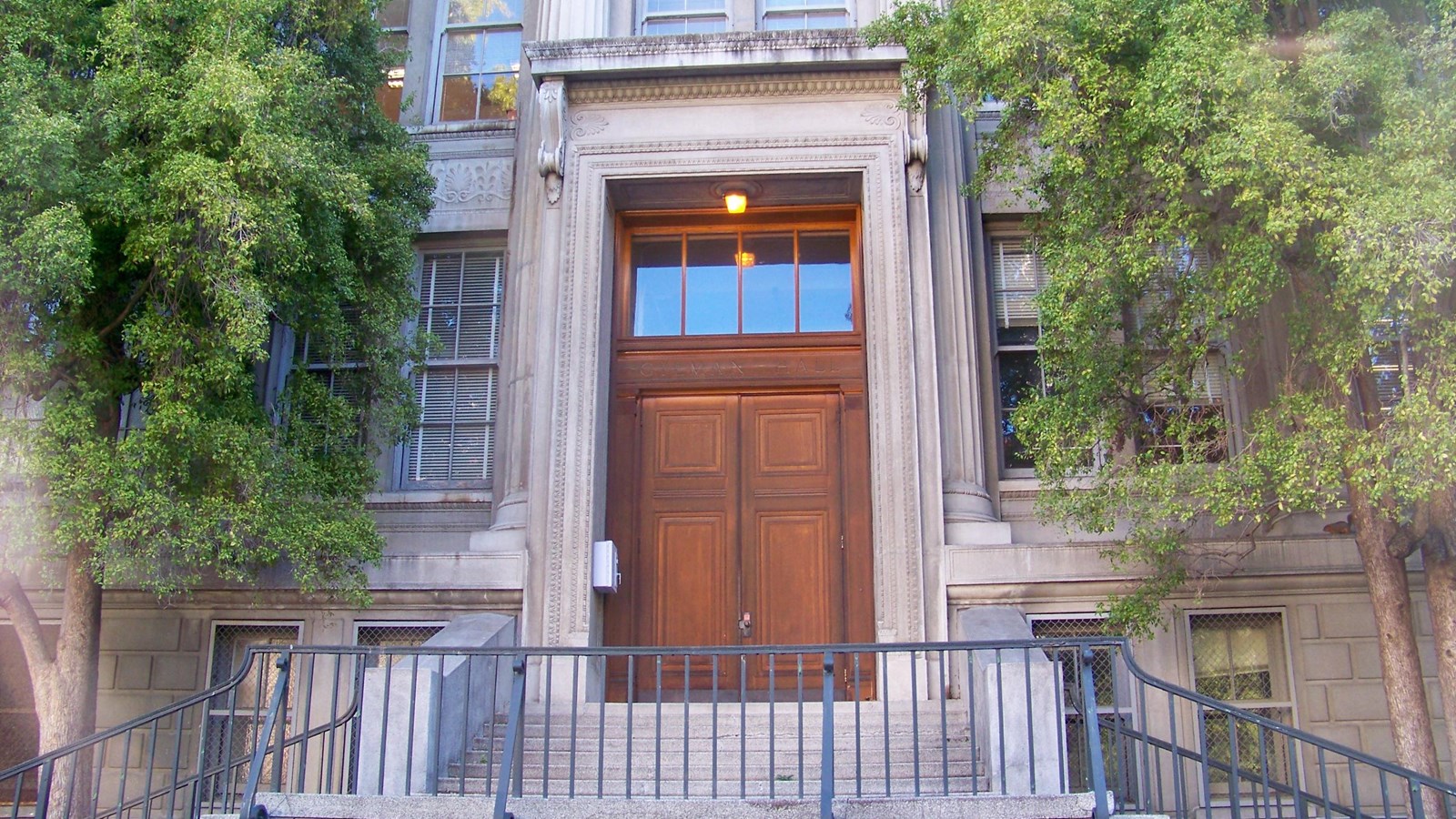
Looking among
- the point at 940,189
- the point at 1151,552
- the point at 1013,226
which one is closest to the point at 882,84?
the point at 940,189

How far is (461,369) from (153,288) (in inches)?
158

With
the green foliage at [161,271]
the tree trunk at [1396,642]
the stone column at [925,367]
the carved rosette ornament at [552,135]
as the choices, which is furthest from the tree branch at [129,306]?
the tree trunk at [1396,642]

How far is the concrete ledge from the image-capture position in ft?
21.1

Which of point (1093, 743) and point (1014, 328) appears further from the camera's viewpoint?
point (1014, 328)

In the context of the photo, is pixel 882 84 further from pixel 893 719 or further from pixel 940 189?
pixel 893 719

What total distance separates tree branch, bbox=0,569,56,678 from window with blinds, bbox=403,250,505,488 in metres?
3.97

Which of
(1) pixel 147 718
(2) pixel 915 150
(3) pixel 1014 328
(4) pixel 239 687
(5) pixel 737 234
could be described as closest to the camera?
(1) pixel 147 718

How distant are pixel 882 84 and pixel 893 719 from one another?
6.01 metres

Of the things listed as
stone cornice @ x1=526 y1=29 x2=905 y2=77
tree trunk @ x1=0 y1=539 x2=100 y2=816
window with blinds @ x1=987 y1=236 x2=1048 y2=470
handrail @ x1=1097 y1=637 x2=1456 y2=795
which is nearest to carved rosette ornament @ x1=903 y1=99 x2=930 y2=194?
stone cornice @ x1=526 y1=29 x2=905 y2=77

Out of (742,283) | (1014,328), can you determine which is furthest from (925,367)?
(742,283)

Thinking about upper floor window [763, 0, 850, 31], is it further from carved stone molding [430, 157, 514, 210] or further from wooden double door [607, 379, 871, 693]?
wooden double door [607, 379, 871, 693]

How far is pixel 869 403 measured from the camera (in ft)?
35.5

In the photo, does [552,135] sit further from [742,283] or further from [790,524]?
[790,524]

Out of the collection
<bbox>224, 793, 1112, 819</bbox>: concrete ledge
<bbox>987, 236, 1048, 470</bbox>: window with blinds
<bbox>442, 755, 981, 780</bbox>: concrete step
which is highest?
<bbox>987, 236, 1048, 470</bbox>: window with blinds
